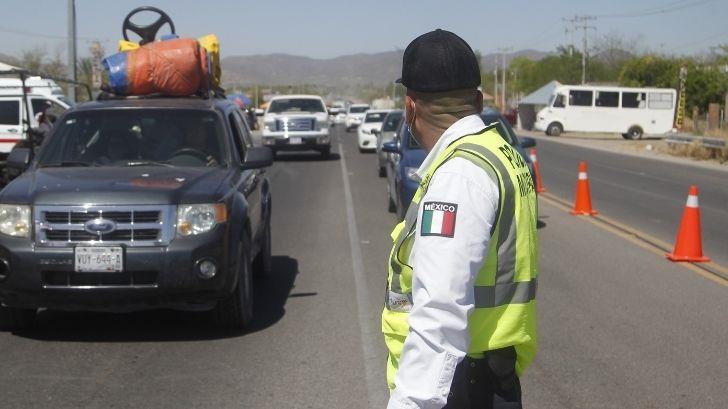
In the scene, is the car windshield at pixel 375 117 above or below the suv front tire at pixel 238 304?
above

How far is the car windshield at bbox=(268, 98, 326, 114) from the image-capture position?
96.0 ft

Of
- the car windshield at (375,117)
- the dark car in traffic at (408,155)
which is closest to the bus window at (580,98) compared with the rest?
the car windshield at (375,117)

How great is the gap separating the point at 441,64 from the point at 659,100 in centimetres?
5069

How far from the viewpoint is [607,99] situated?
50500 mm

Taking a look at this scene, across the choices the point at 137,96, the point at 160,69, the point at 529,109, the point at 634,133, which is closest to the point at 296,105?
the point at 137,96

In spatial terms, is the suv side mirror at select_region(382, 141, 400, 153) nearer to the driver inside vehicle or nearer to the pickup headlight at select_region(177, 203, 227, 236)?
the driver inside vehicle

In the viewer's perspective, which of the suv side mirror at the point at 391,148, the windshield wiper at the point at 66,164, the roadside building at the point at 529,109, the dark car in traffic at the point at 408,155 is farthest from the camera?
the roadside building at the point at 529,109

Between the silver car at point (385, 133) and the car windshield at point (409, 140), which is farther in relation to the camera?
the silver car at point (385, 133)

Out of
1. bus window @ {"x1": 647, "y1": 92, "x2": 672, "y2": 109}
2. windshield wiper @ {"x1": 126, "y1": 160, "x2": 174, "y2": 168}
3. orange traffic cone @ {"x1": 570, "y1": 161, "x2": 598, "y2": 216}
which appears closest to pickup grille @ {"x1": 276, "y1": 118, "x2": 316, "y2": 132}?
orange traffic cone @ {"x1": 570, "y1": 161, "x2": 598, "y2": 216}

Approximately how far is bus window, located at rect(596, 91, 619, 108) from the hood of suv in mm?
45640

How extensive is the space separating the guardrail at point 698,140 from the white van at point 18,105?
21289 mm

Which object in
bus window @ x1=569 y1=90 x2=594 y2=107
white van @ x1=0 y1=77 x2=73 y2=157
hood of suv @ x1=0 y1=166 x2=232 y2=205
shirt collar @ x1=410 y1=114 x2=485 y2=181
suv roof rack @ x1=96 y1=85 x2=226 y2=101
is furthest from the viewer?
bus window @ x1=569 y1=90 x2=594 y2=107

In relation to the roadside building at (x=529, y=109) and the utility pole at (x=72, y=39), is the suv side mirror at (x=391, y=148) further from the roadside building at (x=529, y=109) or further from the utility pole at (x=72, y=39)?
the roadside building at (x=529, y=109)

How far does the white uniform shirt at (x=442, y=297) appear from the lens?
217 centimetres
